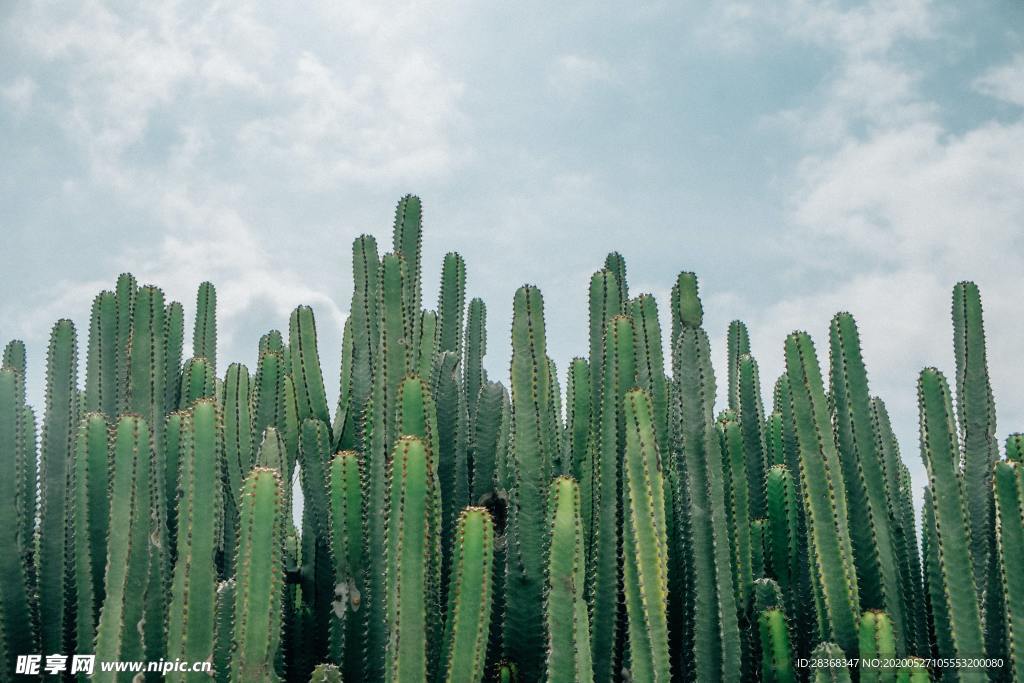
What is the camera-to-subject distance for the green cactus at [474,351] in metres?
4.69

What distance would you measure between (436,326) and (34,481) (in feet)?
6.29

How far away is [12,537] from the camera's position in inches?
135

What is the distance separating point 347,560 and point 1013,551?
2.25 metres

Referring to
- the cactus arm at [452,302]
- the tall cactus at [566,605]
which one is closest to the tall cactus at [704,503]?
the tall cactus at [566,605]

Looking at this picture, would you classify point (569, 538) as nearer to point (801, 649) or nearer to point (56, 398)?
point (801, 649)

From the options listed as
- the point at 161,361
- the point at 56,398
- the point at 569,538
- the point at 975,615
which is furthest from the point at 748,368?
the point at 56,398

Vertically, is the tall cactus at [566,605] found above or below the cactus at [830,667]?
above

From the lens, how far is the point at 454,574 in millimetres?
2617

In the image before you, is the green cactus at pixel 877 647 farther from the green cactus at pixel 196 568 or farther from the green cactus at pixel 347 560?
the green cactus at pixel 196 568

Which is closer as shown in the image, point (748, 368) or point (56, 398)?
Result: point (56, 398)

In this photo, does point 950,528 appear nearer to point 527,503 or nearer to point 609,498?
point 609,498

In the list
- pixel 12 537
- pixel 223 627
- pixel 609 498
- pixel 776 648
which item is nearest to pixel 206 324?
pixel 12 537

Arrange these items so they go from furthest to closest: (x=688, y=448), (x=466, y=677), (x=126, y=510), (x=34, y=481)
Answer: (x=34, y=481) → (x=688, y=448) → (x=126, y=510) → (x=466, y=677)

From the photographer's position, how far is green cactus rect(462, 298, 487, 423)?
4691mm
